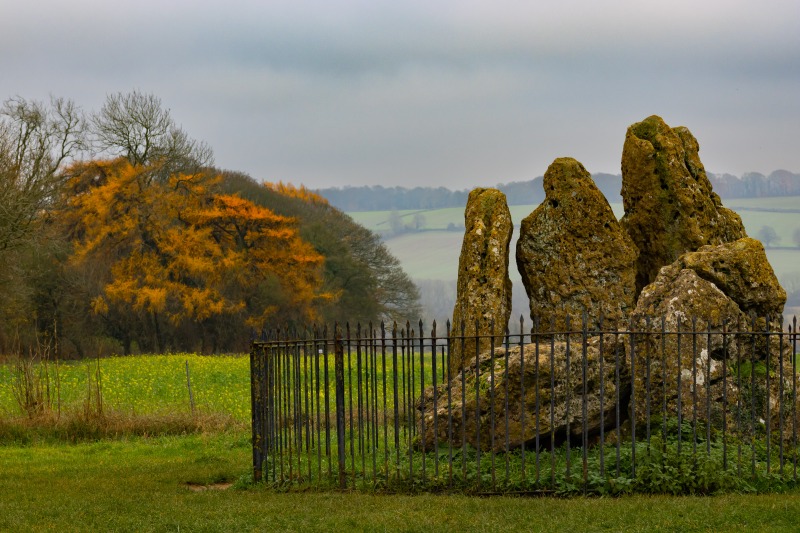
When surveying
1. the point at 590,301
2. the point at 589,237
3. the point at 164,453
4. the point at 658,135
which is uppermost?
the point at 658,135

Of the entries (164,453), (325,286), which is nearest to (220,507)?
(164,453)

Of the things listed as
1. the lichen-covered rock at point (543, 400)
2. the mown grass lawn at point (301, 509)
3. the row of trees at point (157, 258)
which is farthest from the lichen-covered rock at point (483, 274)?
the row of trees at point (157, 258)

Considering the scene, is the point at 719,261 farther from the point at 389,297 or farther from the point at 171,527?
the point at 389,297

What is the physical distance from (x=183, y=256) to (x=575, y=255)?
3441cm

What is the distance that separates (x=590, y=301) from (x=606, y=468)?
5105 millimetres

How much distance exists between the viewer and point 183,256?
163 feet

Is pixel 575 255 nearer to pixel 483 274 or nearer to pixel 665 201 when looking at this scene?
pixel 483 274

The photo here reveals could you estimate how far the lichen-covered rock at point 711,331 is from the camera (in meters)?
13.9

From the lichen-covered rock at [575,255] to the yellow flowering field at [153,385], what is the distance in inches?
371

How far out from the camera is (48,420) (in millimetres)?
21609

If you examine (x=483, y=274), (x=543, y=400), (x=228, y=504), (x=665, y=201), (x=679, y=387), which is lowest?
(x=228, y=504)

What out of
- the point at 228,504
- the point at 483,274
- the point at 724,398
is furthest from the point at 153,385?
the point at 724,398

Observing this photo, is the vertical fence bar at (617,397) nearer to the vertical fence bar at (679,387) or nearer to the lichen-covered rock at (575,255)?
the vertical fence bar at (679,387)

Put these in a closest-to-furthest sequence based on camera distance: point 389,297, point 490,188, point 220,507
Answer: point 220,507
point 490,188
point 389,297
